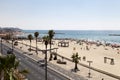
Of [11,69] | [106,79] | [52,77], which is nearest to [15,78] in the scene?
[11,69]

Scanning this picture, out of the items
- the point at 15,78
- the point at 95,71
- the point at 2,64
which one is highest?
the point at 2,64

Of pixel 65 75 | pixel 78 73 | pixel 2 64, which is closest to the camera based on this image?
pixel 2 64

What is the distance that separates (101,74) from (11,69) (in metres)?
27.8

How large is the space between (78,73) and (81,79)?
582 centimetres

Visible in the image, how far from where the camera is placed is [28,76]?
4166cm

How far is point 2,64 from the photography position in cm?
2050

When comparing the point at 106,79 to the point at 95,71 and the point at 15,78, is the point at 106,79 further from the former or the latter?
the point at 15,78

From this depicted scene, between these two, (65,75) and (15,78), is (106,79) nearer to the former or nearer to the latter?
(65,75)

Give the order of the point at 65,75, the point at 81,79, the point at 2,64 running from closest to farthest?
the point at 2,64
the point at 81,79
the point at 65,75

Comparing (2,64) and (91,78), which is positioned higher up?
(2,64)

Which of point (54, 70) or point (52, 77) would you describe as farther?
point (54, 70)

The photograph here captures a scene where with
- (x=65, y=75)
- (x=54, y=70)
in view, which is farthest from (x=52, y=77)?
(x=54, y=70)

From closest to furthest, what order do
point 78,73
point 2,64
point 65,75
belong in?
point 2,64 < point 65,75 < point 78,73

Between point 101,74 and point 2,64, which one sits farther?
point 101,74
